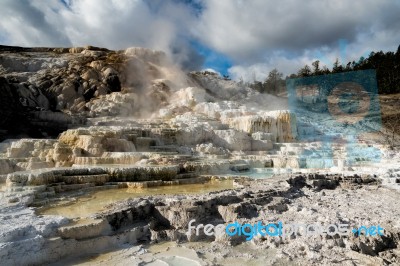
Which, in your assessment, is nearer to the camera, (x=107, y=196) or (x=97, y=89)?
(x=107, y=196)

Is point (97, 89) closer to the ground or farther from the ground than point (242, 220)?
farther from the ground

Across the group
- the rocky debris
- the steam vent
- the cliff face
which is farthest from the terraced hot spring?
the cliff face

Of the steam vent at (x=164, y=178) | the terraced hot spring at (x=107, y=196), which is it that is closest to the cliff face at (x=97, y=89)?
the steam vent at (x=164, y=178)

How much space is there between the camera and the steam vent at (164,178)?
4.57 metres

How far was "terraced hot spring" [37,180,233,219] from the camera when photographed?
241 inches

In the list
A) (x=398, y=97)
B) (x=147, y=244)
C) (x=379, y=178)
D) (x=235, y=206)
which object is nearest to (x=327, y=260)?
(x=235, y=206)

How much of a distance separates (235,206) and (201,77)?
2292 cm

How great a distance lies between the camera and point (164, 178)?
10172mm

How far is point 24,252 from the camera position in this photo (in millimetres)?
4051

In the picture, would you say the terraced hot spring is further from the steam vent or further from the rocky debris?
the rocky debris

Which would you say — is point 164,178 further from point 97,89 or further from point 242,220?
point 97,89

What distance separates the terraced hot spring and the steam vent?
47 mm

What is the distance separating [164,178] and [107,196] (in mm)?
2553

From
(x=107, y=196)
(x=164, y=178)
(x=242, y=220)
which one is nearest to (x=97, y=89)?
(x=164, y=178)
